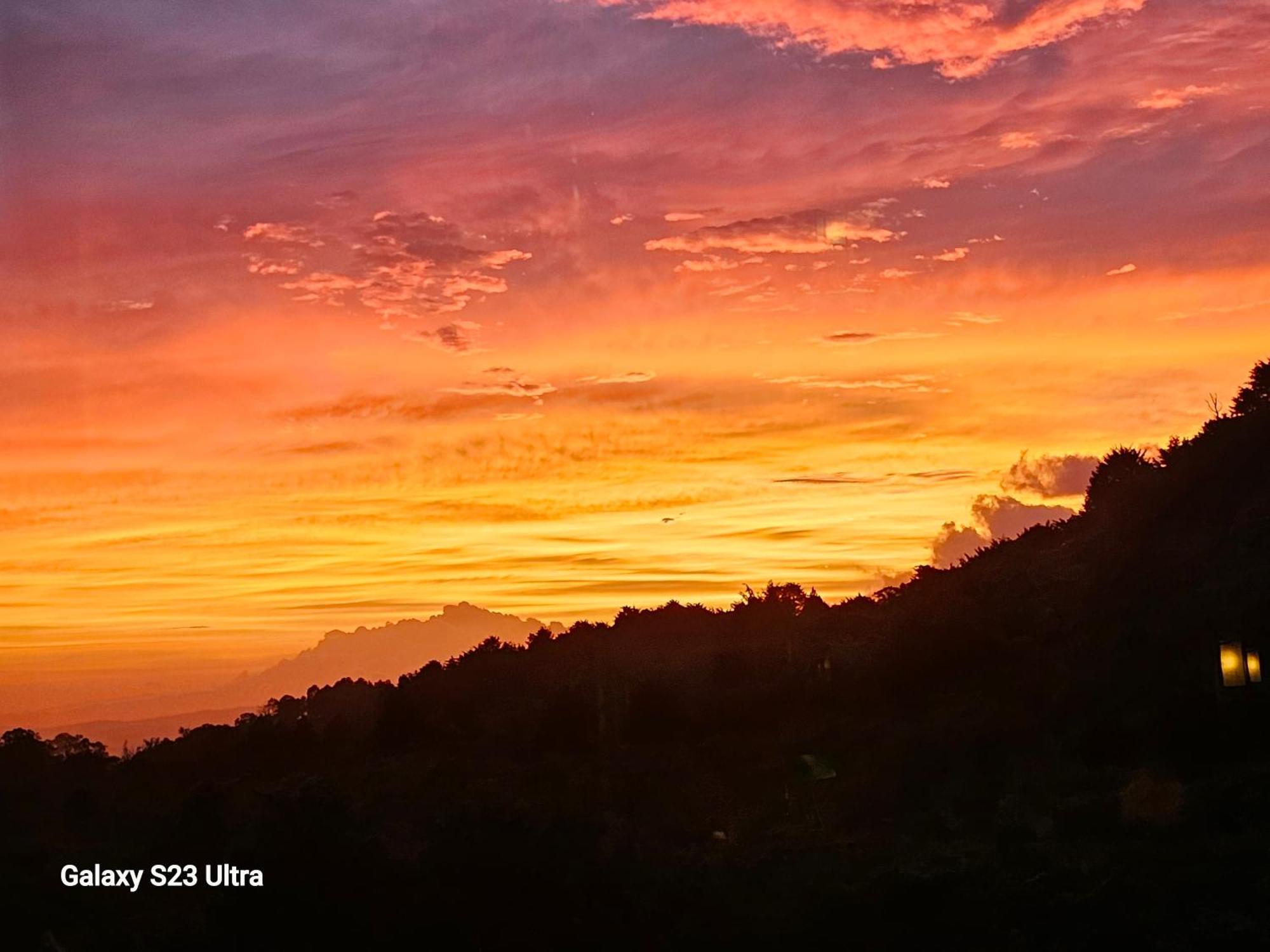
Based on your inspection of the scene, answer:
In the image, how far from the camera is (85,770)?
193 ft

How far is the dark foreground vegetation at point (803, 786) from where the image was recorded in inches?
977

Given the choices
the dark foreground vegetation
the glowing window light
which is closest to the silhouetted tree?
the dark foreground vegetation

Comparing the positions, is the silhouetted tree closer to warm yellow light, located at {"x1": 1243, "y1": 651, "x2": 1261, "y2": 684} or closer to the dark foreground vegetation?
the dark foreground vegetation

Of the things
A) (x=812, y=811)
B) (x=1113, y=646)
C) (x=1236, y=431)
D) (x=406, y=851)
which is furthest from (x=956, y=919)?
(x=1236, y=431)

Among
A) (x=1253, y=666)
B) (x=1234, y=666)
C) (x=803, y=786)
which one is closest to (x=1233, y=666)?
(x=1234, y=666)

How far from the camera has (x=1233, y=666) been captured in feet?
97.2

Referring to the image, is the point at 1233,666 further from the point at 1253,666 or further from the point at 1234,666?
the point at 1253,666

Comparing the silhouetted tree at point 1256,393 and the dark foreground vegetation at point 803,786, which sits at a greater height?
the silhouetted tree at point 1256,393

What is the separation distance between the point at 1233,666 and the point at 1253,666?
0.44 metres

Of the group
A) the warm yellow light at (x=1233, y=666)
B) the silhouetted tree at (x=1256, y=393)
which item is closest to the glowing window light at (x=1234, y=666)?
the warm yellow light at (x=1233, y=666)

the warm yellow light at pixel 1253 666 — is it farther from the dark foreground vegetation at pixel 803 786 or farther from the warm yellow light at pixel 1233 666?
the dark foreground vegetation at pixel 803 786

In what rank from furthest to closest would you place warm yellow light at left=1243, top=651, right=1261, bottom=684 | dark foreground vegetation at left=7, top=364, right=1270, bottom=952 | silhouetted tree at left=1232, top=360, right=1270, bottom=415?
silhouetted tree at left=1232, top=360, right=1270, bottom=415
warm yellow light at left=1243, top=651, right=1261, bottom=684
dark foreground vegetation at left=7, top=364, right=1270, bottom=952

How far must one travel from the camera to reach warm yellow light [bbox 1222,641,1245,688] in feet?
97.0

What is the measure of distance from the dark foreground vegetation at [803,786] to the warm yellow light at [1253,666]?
Answer: 1.91ft
